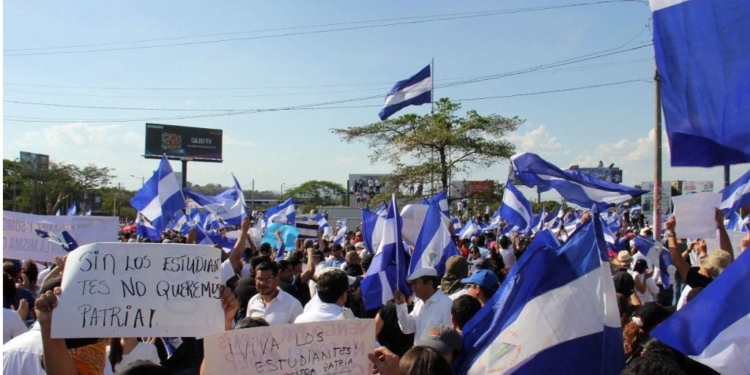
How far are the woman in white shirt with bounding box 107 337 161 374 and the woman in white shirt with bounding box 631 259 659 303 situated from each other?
218 inches

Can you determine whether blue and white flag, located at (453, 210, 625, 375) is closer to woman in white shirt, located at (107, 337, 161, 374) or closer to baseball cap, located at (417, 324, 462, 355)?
baseball cap, located at (417, 324, 462, 355)

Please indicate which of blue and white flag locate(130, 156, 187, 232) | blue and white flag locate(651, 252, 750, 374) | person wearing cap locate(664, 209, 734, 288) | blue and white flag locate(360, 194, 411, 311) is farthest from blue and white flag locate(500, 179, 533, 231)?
blue and white flag locate(651, 252, 750, 374)

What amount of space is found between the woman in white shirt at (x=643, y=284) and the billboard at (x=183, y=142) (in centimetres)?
6459

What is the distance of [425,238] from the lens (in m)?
7.53

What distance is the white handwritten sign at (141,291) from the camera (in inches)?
117

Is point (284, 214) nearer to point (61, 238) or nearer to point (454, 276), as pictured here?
point (61, 238)

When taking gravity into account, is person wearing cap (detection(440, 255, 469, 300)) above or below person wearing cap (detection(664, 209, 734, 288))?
below

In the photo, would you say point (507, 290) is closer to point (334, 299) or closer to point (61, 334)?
point (334, 299)

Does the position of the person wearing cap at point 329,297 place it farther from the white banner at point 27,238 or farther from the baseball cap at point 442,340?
the white banner at point 27,238

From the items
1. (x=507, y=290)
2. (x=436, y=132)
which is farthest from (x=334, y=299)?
(x=436, y=132)

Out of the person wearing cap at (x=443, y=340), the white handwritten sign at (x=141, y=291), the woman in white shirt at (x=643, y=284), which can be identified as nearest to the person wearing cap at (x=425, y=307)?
the person wearing cap at (x=443, y=340)

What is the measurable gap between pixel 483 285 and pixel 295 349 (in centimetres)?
227

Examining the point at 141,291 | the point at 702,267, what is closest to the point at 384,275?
the point at 702,267

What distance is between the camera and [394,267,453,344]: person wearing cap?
479cm
